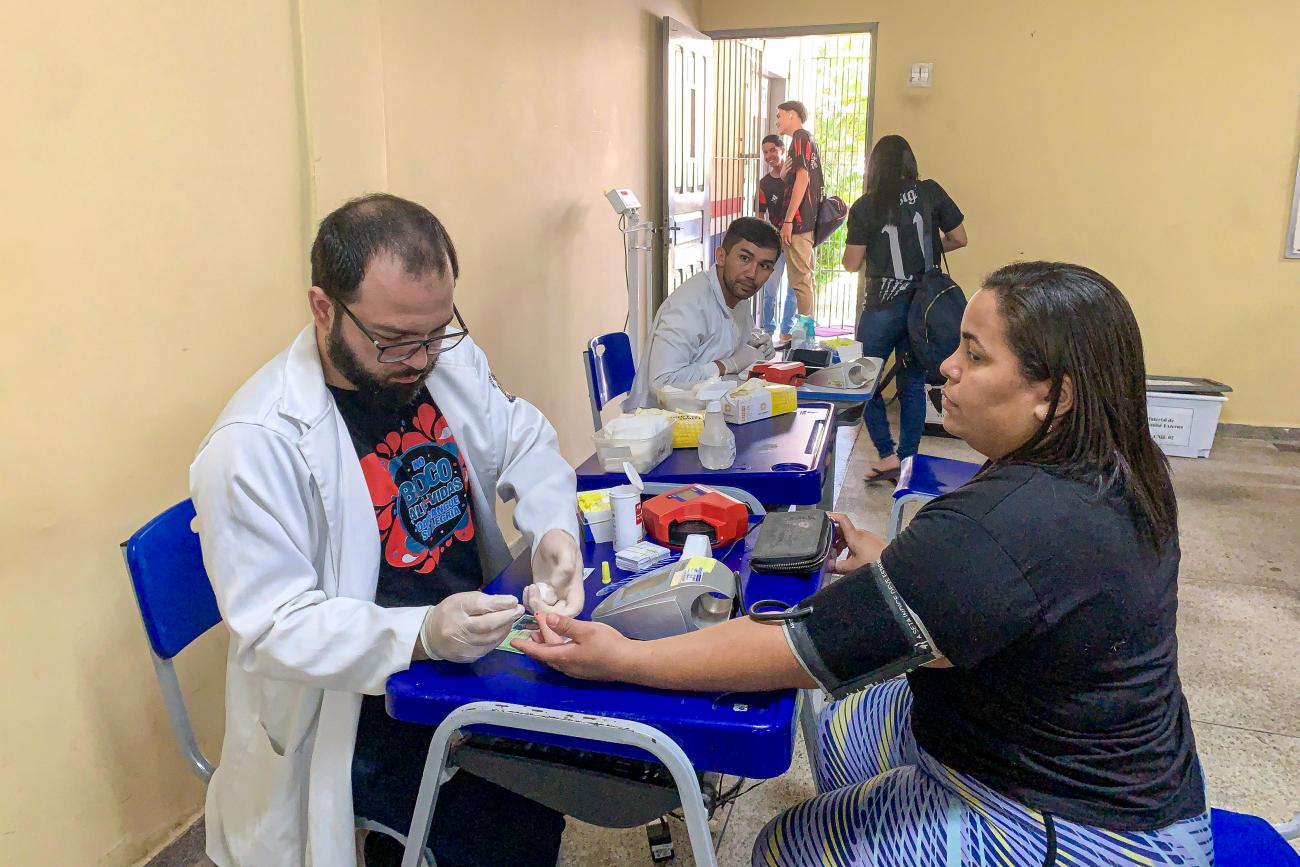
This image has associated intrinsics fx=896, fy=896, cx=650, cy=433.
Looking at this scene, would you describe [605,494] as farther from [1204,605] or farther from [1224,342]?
[1224,342]

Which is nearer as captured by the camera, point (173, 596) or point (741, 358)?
point (173, 596)

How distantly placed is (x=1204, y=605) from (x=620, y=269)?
274cm

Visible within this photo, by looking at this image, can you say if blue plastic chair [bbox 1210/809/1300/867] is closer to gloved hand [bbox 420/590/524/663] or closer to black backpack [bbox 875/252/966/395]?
gloved hand [bbox 420/590/524/663]

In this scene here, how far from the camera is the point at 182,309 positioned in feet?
5.64

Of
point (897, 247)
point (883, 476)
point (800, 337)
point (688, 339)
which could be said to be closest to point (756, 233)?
point (688, 339)

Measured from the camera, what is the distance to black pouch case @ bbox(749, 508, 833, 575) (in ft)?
4.41

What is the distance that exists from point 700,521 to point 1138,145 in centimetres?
453

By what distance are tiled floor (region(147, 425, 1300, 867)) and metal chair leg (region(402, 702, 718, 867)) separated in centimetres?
85

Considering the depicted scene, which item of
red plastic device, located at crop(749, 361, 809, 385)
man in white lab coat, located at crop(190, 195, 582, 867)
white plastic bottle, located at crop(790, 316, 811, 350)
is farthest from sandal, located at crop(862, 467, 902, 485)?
man in white lab coat, located at crop(190, 195, 582, 867)

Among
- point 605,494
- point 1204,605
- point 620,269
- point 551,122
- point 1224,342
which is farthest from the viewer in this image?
point 1224,342

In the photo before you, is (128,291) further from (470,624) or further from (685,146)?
(685,146)

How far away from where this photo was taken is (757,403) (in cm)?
233

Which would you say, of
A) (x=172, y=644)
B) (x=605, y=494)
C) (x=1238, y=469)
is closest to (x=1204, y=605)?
(x=1238, y=469)

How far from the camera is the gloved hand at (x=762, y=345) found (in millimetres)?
3400
